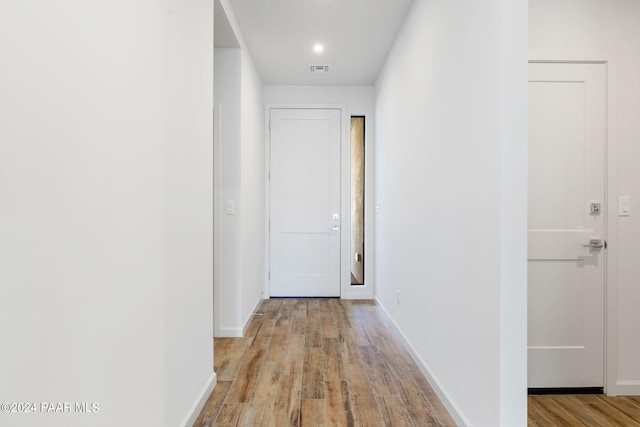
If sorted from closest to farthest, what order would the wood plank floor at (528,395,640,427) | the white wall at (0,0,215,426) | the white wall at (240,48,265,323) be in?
the white wall at (0,0,215,426) → the wood plank floor at (528,395,640,427) → the white wall at (240,48,265,323)

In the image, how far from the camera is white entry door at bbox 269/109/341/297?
4.93 meters

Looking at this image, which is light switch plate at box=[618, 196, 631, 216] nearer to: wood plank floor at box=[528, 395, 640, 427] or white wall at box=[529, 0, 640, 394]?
white wall at box=[529, 0, 640, 394]

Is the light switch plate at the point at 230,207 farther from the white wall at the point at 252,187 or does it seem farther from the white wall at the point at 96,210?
the white wall at the point at 96,210

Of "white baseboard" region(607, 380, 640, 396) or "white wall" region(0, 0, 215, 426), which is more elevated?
"white wall" region(0, 0, 215, 426)

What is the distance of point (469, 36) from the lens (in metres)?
1.88

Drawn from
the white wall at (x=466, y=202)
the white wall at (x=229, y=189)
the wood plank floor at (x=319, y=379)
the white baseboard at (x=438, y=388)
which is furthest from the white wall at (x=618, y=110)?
the white wall at (x=229, y=189)

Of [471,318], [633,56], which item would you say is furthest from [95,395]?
[633,56]

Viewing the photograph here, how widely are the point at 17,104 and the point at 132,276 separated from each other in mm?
674

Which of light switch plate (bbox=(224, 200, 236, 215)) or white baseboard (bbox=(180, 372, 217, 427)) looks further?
light switch plate (bbox=(224, 200, 236, 215))

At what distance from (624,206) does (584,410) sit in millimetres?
1216

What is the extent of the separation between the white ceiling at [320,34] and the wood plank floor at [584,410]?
2.88m

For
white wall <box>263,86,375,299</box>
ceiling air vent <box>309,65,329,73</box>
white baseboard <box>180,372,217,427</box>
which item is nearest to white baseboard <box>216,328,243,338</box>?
white baseboard <box>180,372,217,427</box>

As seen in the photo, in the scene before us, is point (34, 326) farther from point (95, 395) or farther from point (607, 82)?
point (607, 82)

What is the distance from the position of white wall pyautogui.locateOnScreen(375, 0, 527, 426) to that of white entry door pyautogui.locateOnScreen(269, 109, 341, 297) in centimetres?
171
